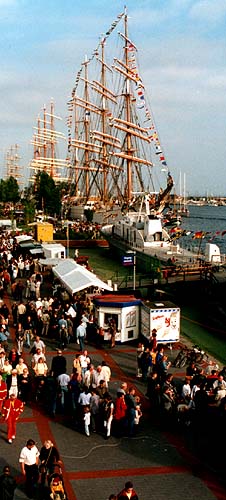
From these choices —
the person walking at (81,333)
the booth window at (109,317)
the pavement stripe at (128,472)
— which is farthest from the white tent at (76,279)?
the pavement stripe at (128,472)

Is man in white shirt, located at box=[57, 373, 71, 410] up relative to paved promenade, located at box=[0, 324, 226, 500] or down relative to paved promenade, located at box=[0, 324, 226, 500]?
up

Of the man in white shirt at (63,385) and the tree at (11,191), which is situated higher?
the tree at (11,191)

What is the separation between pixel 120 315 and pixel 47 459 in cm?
1111

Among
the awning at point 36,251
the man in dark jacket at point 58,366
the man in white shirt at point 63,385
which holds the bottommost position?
the man in white shirt at point 63,385

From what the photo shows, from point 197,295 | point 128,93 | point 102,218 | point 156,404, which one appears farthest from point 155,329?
point 102,218

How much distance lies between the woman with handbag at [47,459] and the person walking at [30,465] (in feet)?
0.43

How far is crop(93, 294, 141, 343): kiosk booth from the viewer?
2078cm

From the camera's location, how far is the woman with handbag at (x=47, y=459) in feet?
32.6

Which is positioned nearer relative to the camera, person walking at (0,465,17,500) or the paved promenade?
person walking at (0,465,17,500)

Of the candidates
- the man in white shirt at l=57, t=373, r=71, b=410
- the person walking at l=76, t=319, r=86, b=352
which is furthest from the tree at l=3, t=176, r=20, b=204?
the man in white shirt at l=57, t=373, r=71, b=410

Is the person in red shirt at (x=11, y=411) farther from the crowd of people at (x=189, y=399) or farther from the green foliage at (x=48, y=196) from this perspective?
the green foliage at (x=48, y=196)

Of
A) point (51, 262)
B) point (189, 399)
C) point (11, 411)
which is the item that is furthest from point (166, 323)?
point (51, 262)

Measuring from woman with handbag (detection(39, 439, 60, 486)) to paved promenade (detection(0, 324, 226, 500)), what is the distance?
0.70 meters

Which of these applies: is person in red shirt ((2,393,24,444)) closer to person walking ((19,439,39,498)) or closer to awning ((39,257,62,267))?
person walking ((19,439,39,498))
